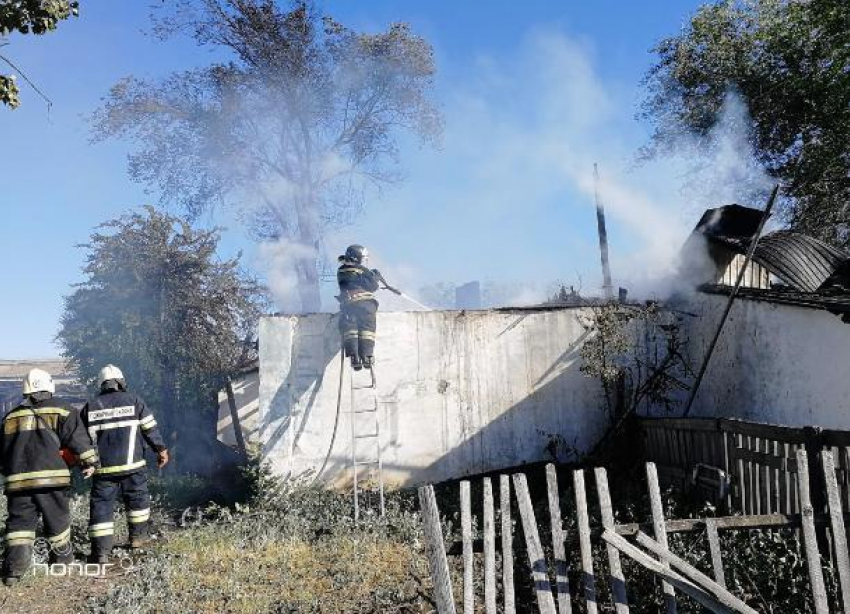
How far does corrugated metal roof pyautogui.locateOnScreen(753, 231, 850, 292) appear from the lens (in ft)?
33.3

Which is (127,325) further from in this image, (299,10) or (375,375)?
(299,10)

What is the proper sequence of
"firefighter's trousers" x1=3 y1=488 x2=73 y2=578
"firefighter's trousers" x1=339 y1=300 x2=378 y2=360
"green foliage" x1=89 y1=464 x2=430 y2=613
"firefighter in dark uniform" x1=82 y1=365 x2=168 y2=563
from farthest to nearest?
"firefighter's trousers" x1=339 y1=300 x2=378 y2=360
"firefighter in dark uniform" x1=82 y1=365 x2=168 y2=563
"firefighter's trousers" x1=3 y1=488 x2=73 y2=578
"green foliage" x1=89 y1=464 x2=430 y2=613

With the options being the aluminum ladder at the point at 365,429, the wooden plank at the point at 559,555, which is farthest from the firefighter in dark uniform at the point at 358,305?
the wooden plank at the point at 559,555

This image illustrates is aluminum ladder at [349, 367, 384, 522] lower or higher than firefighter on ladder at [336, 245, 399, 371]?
lower

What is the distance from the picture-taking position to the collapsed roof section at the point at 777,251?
10.0 meters

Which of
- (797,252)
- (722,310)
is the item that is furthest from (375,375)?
(797,252)

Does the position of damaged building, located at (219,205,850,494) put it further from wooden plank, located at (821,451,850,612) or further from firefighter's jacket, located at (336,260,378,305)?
wooden plank, located at (821,451,850,612)

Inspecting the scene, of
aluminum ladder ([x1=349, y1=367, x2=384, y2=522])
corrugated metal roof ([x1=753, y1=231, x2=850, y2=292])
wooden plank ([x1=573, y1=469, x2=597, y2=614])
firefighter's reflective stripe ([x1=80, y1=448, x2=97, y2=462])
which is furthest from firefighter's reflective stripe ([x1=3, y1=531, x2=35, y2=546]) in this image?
corrugated metal roof ([x1=753, y1=231, x2=850, y2=292])

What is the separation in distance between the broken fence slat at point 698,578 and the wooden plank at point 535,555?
636 mm

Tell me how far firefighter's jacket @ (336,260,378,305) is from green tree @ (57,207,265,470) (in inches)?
179

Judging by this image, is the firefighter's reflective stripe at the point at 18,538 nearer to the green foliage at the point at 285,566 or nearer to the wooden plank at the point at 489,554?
the green foliage at the point at 285,566

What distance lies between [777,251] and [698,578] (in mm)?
8463

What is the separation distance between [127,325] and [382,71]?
1220 cm

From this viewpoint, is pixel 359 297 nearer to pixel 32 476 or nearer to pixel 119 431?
pixel 119 431
